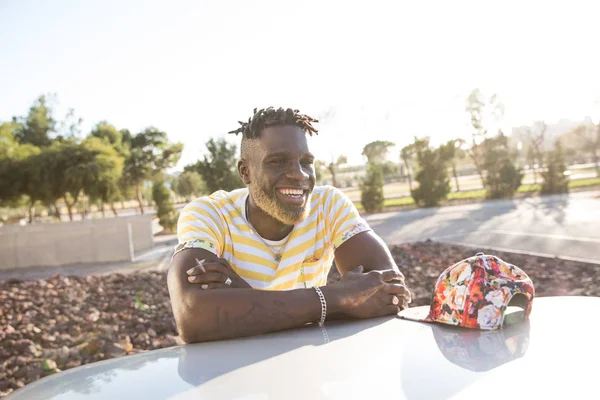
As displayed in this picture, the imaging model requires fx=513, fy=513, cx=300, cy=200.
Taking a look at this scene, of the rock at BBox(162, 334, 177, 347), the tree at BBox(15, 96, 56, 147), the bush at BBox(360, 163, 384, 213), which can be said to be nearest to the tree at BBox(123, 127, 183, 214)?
the tree at BBox(15, 96, 56, 147)

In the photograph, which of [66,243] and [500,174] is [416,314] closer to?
[66,243]

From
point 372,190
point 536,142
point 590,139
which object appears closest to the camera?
point 372,190

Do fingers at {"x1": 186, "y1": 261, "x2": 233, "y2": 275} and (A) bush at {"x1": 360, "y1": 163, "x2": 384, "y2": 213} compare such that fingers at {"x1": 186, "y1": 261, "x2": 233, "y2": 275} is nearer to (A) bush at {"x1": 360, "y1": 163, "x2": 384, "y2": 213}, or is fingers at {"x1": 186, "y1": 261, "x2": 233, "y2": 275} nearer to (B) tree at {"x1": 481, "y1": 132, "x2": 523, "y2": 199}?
(A) bush at {"x1": 360, "y1": 163, "x2": 384, "y2": 213}

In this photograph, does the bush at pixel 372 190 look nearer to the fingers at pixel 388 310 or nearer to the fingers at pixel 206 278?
the fingers at pixel 388 310

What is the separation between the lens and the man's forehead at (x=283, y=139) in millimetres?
2240

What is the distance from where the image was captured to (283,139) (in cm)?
224

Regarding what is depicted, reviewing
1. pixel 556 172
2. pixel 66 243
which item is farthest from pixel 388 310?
pixel 556 172

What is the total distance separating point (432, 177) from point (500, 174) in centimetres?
358

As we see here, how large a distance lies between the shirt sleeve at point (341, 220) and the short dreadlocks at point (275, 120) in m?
0.37

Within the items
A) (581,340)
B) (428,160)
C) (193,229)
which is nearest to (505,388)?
(581,340)

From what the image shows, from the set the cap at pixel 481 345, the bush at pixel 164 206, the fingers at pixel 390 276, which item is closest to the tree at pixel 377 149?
the bush at pixel 164 206

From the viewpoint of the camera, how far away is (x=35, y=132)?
112 feet

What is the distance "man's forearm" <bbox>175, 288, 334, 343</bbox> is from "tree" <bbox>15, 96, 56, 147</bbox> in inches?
1405

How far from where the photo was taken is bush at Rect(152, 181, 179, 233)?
21828mm
